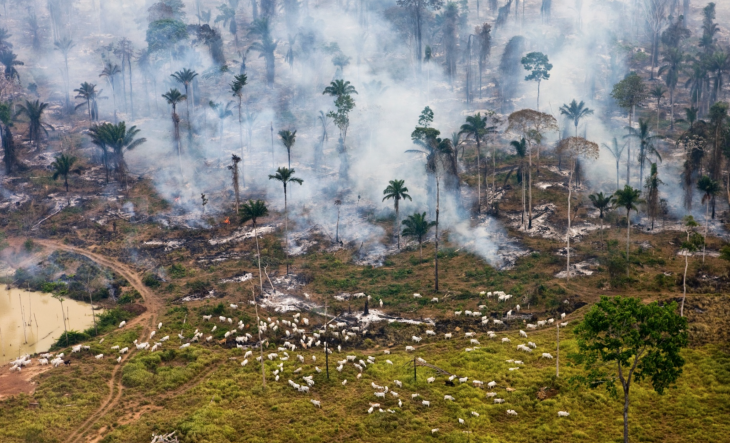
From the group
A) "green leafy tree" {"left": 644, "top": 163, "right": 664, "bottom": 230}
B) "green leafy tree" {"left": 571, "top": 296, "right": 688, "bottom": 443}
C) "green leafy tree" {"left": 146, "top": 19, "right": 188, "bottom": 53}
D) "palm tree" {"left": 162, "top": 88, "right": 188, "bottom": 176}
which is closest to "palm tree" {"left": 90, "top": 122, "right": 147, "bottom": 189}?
"palm tree" {"left": 162, "top": 88, "right": 188, "bottom": 176}

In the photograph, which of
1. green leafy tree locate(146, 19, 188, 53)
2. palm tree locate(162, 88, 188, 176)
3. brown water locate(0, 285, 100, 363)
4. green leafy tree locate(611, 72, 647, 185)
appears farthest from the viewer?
green leafy tree locate(146, 19, 188, 53)

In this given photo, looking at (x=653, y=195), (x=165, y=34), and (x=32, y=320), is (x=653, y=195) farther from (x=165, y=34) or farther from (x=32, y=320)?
(x=165, y=34)

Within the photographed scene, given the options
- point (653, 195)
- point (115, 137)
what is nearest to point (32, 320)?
point (115, 137)

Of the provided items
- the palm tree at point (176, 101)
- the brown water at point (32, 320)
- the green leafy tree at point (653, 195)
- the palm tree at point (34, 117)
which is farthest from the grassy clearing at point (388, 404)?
the palm tree at point (34, 117)

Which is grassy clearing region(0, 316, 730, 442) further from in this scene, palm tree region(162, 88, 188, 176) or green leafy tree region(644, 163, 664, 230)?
palm tree region(162, 88, 188, 176)

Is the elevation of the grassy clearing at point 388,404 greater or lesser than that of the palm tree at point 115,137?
lesser

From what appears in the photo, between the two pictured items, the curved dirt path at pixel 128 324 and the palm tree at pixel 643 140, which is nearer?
the curved dirt path at pixel 128 324

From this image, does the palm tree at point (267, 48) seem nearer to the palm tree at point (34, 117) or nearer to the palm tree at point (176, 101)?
the palm tree at point (176, 101)
